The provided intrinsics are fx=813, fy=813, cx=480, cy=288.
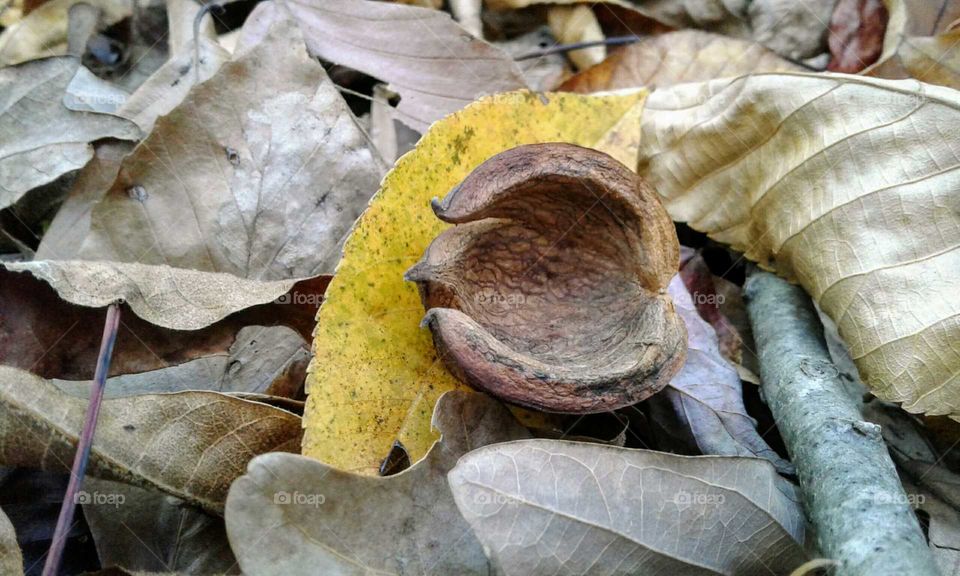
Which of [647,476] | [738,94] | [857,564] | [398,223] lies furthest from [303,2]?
[857,564]

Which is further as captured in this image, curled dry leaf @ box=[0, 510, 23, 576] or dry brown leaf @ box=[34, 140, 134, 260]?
dry brown leaf @ box=[34, 140, 134, 260]

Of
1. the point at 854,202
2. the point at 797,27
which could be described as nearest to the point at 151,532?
the point at 854,202

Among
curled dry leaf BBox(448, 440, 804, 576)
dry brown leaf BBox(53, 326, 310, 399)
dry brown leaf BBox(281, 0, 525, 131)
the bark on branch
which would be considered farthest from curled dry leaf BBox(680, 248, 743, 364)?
dry brown leaf BBox(53, 326, 310, 399)

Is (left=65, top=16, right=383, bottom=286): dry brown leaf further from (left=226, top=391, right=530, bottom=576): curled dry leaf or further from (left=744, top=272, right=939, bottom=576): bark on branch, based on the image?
(left=744, top=272, right=939, bottom=576): bark on branch

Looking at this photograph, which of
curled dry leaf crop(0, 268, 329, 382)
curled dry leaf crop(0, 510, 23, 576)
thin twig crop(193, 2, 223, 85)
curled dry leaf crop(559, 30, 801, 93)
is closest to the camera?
curled dry leaf crop(0, 510, 23, 576)

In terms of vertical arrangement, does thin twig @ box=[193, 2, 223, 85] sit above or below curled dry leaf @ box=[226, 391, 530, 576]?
above
